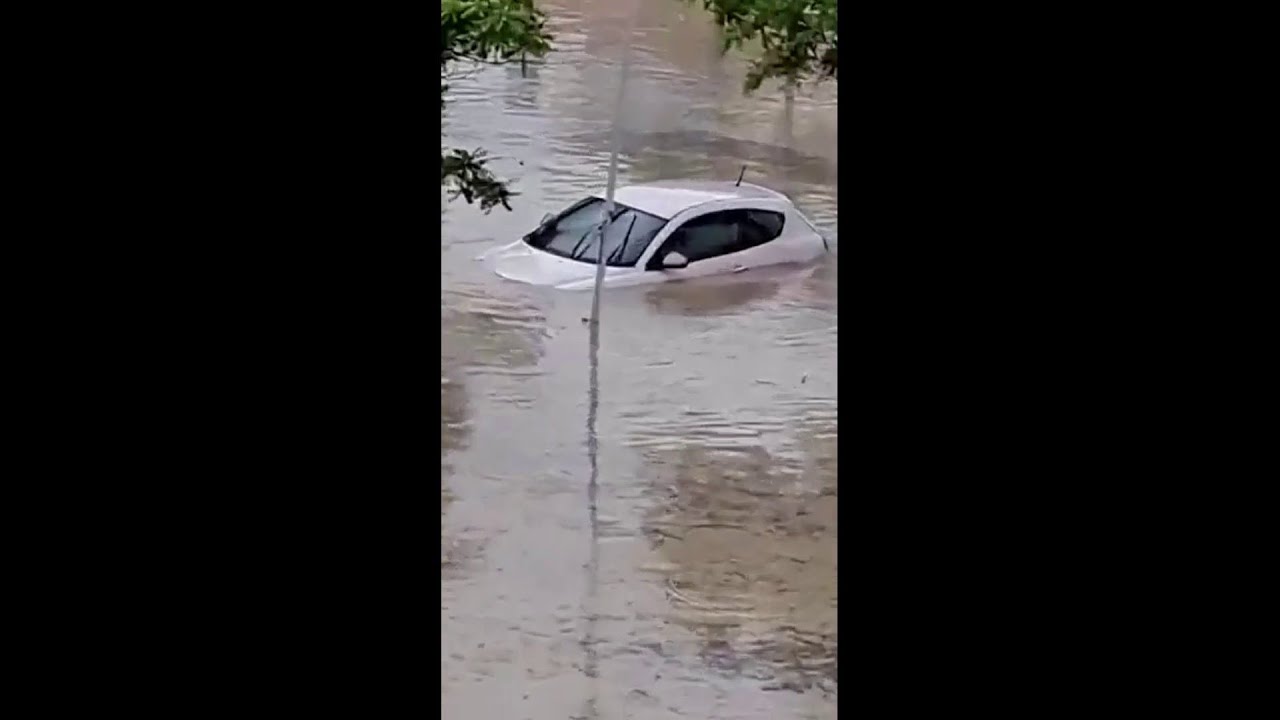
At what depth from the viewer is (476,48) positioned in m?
1.06

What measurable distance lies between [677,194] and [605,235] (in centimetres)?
7

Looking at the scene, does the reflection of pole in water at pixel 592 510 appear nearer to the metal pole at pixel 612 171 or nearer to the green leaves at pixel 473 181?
the metal pole at pixel 612 171

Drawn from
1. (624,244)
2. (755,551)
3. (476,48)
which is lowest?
(755,551)

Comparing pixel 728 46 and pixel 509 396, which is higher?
pixel 728 46

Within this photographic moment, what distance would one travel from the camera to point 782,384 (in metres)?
1.10

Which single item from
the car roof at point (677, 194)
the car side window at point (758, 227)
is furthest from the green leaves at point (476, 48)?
the car side window at point (758, 227)

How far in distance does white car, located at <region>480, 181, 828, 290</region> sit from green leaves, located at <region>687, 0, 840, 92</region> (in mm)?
100

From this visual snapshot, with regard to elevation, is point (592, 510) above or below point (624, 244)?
below

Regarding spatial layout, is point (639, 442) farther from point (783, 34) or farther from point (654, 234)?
point (783, 34)

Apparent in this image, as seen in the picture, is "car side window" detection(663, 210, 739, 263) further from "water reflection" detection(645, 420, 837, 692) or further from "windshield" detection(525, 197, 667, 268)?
"water reflection" detection(645, 420, 837, 692)

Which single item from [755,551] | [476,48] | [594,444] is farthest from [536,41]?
[755,551]
